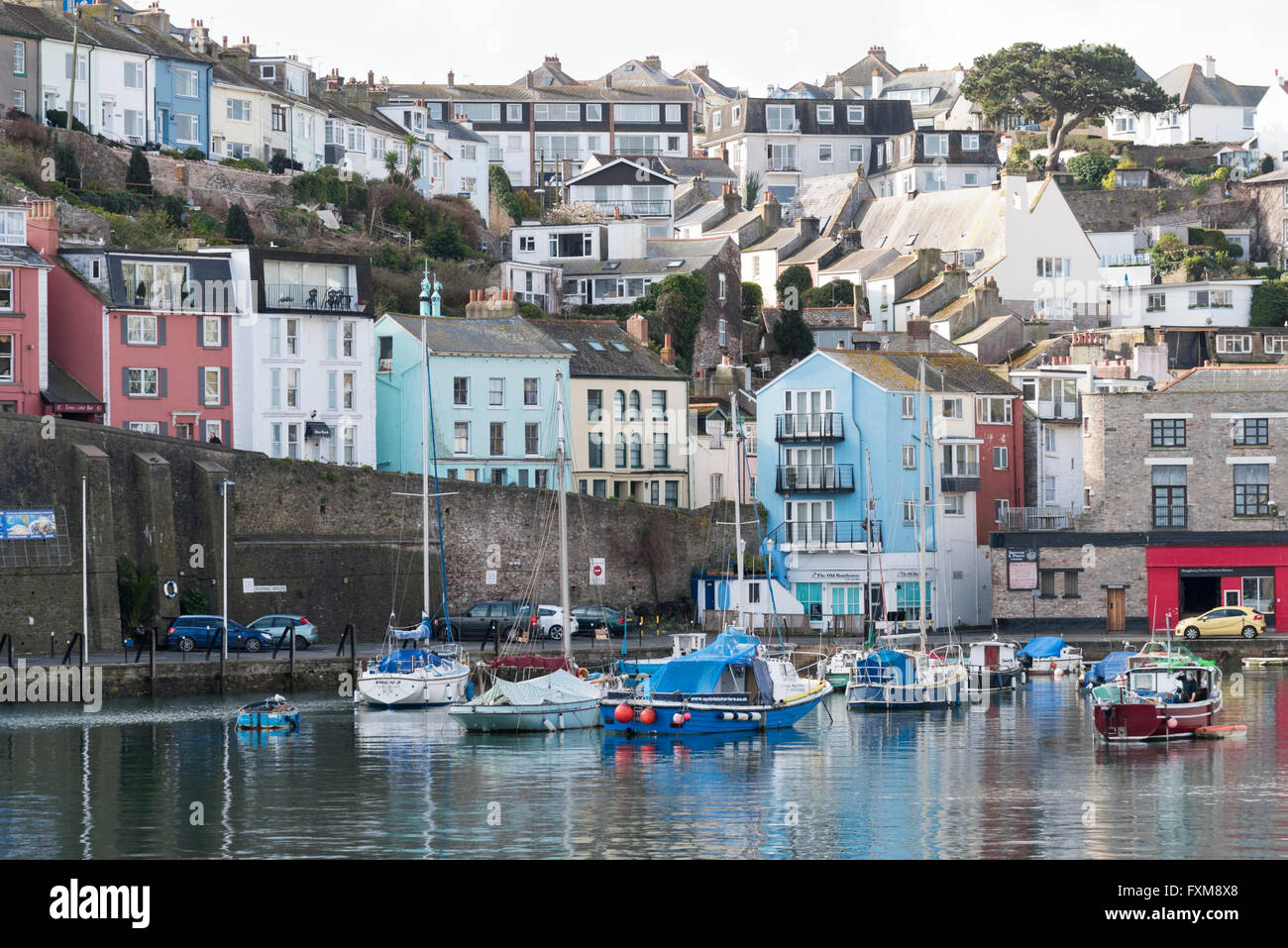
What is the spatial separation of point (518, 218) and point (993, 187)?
25.0 metres

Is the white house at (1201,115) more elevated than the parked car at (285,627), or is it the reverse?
the white house at (1201,115)

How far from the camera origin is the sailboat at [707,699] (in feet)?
153

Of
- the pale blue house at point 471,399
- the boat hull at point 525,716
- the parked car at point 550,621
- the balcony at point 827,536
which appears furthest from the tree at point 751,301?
the boat hull at point 525,716

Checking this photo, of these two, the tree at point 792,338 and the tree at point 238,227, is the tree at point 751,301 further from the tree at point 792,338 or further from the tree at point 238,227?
the tree at point 238,227

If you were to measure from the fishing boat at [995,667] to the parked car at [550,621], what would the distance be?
12928mm

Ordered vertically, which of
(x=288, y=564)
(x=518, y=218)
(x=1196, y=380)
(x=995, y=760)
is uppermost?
(x=518, y=218)

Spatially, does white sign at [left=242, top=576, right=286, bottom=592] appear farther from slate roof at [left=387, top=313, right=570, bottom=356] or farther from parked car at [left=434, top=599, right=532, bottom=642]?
slate roof at [left=387, top=313, right=570, bottom=356]

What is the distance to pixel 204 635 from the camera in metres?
58.2
